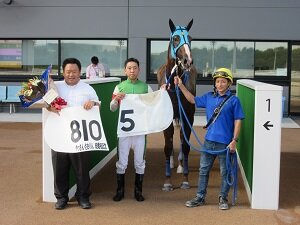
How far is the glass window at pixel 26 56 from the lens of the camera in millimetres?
16828

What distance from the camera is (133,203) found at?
19.4ft

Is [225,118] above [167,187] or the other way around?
above

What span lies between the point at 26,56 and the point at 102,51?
2.89 meters

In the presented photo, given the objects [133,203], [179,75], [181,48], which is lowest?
[133,203]

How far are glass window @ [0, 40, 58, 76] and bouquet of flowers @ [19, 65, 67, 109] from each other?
11.7 m

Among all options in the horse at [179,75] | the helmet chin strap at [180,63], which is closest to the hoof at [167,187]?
the horse at [179,75]

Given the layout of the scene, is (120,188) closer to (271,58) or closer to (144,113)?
(144,113)

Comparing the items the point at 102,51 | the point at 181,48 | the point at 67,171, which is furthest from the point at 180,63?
the point at 102,51

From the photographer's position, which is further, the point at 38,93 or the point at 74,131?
the point at 74,131

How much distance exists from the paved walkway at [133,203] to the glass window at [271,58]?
7.73 meters

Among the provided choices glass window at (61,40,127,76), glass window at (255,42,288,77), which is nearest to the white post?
glass window at (255,42,288,77)

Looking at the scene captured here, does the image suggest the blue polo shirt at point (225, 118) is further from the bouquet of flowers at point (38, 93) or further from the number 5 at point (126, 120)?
the bouquet of flowers at point (38, 93)

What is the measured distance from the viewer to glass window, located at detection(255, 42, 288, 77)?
52.0ft

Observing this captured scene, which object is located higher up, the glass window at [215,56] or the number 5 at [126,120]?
the glass window at [215,56]
